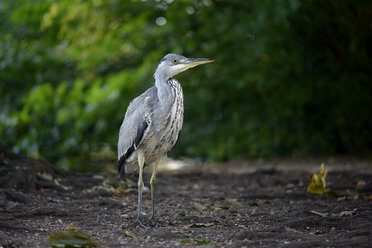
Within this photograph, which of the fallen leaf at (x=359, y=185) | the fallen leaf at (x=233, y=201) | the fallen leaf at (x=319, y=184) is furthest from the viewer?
the fallen leaf at (x=359, y=185)

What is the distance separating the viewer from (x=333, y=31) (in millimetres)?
10617

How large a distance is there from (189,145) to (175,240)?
8.34 meters

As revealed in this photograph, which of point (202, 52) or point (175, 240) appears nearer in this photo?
point (175, 240)

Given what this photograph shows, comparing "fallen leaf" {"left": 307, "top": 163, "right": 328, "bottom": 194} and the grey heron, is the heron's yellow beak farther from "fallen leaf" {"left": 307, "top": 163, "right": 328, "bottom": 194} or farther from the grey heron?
"fallen leaf" {"left": 307, "top": 163, "right": 328, "bottom": 194}

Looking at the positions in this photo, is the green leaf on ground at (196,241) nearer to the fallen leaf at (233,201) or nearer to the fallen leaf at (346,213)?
the fallen leaf at (346,213)

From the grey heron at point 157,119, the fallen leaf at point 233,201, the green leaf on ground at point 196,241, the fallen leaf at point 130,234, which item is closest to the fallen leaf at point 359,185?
the fallen leaf at point 233,201

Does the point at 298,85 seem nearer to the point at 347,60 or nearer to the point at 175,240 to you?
the point at 347,60

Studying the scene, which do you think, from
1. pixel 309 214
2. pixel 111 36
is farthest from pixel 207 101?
pixel 309 214

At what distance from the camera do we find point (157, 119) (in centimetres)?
525

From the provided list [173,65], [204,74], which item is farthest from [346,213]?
[204,74]

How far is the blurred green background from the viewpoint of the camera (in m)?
9.13

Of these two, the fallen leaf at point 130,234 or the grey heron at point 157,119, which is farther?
the grey heron at point 157,119

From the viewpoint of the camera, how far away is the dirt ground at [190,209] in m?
4.30

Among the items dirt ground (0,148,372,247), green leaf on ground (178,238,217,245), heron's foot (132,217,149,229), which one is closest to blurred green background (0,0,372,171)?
dirt ground (0,148,372,247)
